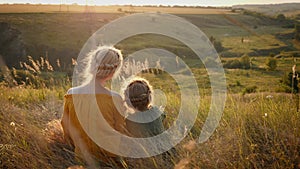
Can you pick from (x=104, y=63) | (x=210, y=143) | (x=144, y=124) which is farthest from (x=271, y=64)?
(x=104, y=63)

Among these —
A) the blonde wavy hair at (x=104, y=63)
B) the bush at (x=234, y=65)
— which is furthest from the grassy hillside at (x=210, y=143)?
the bush at (x=234, y=65)

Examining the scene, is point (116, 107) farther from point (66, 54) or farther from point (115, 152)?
point (66, 54)

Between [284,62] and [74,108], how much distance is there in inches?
1922

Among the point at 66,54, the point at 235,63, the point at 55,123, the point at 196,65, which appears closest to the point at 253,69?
the point at 235,63

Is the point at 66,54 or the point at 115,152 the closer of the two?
the point at 115,152

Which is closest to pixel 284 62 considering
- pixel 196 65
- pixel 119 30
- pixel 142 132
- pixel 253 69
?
pixel 253 69

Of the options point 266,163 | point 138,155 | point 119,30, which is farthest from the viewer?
point 119,30

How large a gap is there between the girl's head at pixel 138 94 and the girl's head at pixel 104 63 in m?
0.31

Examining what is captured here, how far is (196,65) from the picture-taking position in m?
47.0

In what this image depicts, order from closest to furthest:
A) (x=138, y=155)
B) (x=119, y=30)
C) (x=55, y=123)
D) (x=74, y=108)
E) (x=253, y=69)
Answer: (x=138, y=155)
(x=74, y=108)
(x=55, y=123)
(x=253, y=69)
(x=119, y=30)

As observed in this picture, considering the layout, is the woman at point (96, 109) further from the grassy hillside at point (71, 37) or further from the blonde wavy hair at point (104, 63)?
the grassy hillside at point (71, 37)

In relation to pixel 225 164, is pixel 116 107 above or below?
above

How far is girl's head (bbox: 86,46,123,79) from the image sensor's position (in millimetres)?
3678

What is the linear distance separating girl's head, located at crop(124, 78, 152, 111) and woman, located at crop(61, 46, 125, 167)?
9.0 inches
